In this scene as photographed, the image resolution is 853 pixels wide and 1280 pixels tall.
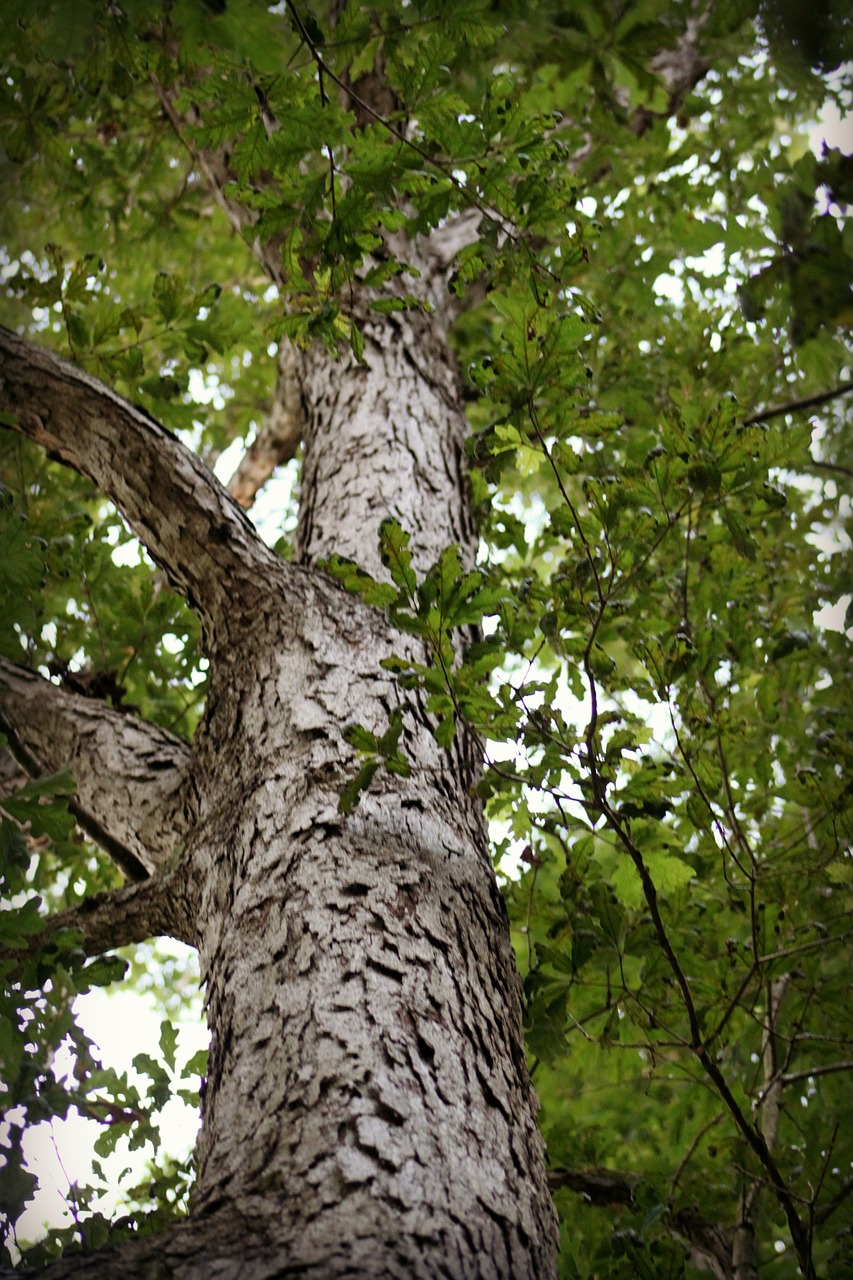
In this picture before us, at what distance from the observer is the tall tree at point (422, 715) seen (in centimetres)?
117

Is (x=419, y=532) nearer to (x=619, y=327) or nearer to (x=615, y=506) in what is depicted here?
(x=615, y=506)

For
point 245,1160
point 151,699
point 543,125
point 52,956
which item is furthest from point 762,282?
point 151,699

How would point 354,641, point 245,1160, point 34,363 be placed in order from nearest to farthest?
point 245,1160, point 354,641, point 34,363

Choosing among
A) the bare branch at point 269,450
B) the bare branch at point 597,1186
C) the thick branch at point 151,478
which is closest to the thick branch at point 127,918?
the thick branch at point 151,478

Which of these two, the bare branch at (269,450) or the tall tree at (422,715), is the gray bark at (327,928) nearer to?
the tall tree at (422,715)

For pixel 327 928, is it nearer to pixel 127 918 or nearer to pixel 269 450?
pixel 127 918

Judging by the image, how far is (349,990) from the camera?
121 cm

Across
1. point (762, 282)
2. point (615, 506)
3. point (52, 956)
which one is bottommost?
point (52, 956)

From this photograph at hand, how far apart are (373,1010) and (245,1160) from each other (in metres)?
0.24

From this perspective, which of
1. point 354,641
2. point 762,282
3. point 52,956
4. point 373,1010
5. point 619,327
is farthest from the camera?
point 619,327

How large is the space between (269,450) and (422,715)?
2319 mm

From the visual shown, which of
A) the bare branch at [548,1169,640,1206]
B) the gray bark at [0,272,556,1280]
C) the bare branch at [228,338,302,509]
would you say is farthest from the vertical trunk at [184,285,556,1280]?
the bare branch at [228,338,302,509]

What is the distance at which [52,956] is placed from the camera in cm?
176

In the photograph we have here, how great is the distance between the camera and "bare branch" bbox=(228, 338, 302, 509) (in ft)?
12.1
